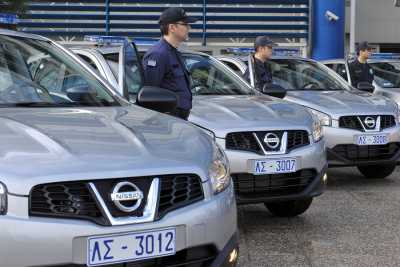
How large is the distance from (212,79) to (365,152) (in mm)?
1822

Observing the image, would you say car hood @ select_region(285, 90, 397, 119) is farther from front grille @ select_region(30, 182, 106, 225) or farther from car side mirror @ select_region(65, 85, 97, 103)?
front grille @ select_region(30, 182, 106, 225)

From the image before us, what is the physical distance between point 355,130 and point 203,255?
14.3ft

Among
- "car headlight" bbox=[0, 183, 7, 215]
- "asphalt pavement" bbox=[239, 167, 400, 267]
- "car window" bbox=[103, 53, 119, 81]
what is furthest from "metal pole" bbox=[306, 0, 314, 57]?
"car headlight" bbox=[0, 183, 7, 215]

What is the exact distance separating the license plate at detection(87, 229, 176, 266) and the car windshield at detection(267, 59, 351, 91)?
573 cm

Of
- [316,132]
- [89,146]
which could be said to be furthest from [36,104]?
[316,132]

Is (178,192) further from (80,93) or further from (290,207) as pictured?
(290,207)

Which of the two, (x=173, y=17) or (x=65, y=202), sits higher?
(x=173, y=17)

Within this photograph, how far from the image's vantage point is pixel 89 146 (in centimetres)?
295

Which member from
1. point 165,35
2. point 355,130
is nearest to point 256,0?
point 355,130

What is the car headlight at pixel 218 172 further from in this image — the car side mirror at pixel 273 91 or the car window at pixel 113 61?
the car side mirror at pixel 273 91

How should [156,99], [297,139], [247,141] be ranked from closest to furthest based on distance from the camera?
[156,99]
[247,141]
[297,139]

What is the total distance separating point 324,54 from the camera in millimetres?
16781

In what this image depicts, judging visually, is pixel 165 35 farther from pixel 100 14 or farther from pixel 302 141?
pixel 100 14

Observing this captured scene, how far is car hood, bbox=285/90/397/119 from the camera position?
7.18 m
